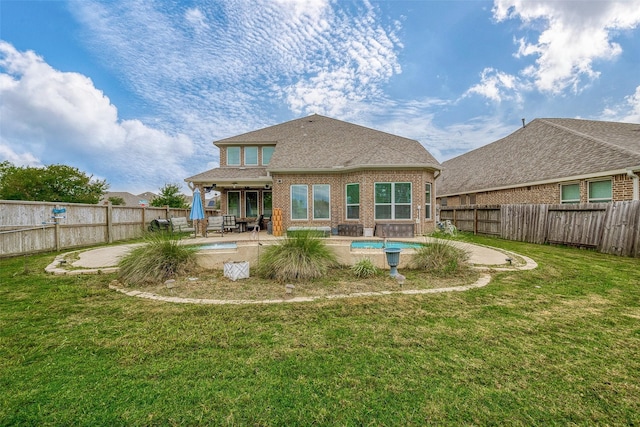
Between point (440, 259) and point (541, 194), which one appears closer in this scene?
point (440, 259)

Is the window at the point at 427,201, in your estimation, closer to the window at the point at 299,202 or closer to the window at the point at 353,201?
the window at the point at 353,201

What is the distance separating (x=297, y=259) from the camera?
21.3ft

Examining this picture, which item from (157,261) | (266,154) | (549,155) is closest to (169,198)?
(266,154)

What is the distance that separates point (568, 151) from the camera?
1469cm

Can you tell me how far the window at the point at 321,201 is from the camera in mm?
14125

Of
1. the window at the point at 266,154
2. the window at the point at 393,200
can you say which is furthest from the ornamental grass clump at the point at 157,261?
the window at the point at 266,154

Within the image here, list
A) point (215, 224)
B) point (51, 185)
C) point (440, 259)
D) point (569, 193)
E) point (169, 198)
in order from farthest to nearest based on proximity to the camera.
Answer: point (169, 198)
point (51, 185)
point (215, 224)
point (569, 193)
point (440, 259)

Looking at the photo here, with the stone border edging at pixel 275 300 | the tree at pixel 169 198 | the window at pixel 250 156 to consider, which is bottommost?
the stone border edging at pixel 275 300

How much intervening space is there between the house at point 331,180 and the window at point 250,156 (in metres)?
0.06

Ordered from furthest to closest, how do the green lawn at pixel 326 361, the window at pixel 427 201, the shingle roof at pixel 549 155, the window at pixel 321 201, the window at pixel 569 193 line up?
the window at pixel 321 201, the window at pixel 427 201, the window at pixel 569 193, the shingle roof at pixel 549 155, the green lawn at pixel 326 361

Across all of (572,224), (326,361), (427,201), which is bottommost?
(326,361)

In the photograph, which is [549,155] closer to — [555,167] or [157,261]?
[555,167]

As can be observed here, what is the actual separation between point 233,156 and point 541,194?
1795 cm

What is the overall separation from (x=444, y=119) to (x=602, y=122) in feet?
32.9
